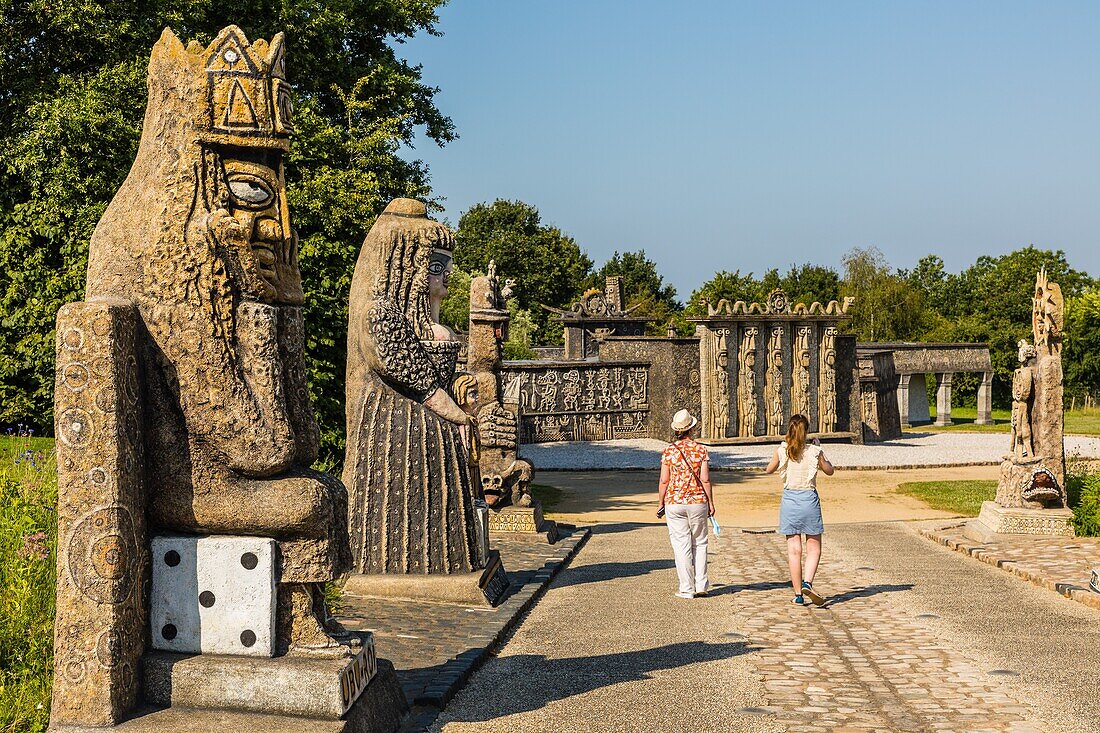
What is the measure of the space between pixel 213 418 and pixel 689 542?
6.26m

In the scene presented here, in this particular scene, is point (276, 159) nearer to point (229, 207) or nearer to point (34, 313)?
point (229, 207)

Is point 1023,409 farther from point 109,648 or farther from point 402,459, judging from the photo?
point 109,648

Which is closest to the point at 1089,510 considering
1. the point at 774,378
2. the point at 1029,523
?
the point at 1029,523

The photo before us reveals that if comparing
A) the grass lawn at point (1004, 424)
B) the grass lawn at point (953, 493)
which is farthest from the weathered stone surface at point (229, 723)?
the grass lawn at point (1004, 424)

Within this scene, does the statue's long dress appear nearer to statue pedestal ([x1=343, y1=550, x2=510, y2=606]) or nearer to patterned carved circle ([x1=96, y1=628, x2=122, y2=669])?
statue pedestal ([x1=343, y1=550, x2=510, y2=606])

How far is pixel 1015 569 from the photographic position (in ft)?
37.4

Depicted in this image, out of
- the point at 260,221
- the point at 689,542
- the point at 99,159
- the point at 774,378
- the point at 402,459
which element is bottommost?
the point at 689,542

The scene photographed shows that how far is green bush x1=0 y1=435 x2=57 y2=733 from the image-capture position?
5.49 m

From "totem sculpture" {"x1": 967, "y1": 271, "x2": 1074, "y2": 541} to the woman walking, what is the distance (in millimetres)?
4579

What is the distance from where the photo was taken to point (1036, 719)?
640cm

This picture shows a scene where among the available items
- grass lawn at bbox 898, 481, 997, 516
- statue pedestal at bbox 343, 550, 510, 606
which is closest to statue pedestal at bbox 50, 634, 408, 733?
statue pedestal at bbox 343, 550, 510, 606

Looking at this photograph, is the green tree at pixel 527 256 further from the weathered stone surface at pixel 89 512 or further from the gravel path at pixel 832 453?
the weathered stone surface at pixel 89 512

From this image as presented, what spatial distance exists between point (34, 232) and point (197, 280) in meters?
11.1

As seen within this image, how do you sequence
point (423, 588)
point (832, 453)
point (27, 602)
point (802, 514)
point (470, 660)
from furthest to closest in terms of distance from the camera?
point (832, 453) < point (802, 514) < point (423, 588) < point (470, 660) < point (27, 602)
